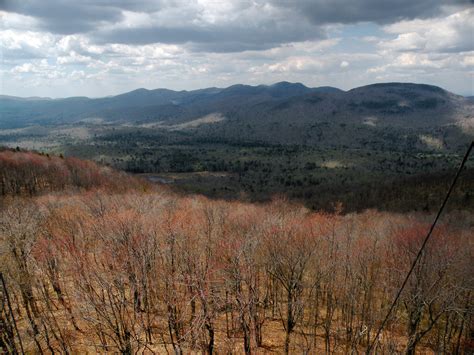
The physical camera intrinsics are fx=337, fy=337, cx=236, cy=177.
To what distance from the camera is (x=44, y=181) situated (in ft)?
299

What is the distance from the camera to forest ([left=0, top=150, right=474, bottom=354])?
77.8ft

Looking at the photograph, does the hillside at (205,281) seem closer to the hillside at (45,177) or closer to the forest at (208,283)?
the forest at (208,283)

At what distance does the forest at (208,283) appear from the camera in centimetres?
2372

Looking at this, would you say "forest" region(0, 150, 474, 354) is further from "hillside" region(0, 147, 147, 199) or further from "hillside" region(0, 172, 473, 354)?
"hillside" region(0, 147, 147, 199)

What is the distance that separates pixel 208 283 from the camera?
2394 cm

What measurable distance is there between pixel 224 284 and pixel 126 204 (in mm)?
24613

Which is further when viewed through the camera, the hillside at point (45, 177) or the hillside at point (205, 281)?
the hillside at point (45, 177)

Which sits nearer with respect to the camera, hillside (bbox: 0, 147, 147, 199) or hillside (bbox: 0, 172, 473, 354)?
hillside (bbox: 0, 172, 473, 354)

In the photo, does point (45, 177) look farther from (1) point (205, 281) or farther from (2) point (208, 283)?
(1) point (205, 281)

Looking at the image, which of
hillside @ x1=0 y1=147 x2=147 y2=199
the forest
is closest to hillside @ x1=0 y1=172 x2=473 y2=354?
the forest

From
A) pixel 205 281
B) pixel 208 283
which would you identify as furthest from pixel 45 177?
pixel 205 281

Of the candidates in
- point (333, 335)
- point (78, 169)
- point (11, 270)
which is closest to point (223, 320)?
point (333, 335)

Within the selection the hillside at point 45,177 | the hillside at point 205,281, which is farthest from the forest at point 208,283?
the hillside at point 45,177

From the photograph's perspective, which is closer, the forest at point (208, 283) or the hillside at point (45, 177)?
the forest at point (208, 283)
